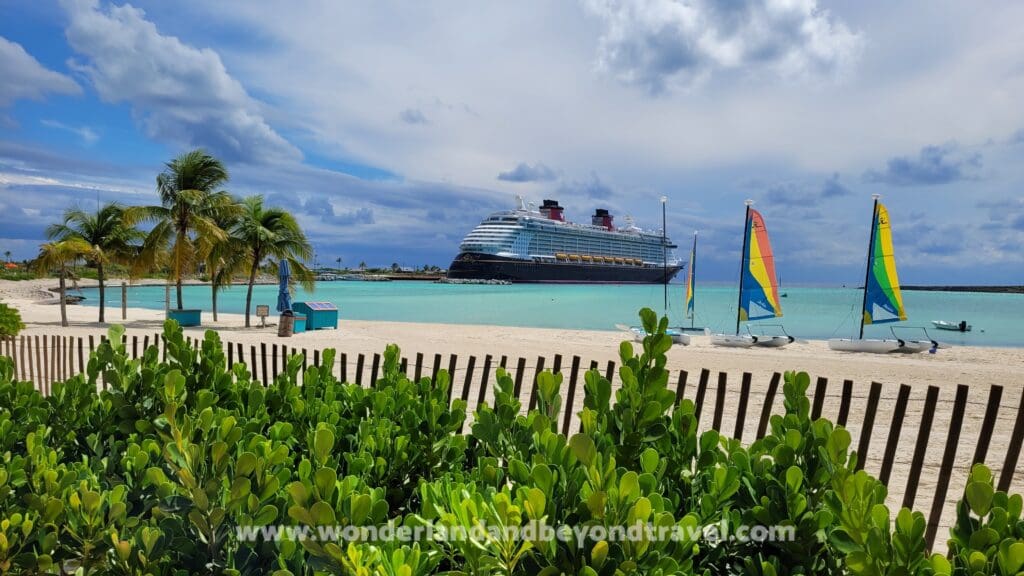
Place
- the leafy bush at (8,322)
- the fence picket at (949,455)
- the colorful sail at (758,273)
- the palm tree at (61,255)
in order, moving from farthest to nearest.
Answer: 1. the colorful sail at (758,273)
2. the palm tree at (61,255)
3. the leafy bush at (8,322)
4. the fence picket at (949,455)

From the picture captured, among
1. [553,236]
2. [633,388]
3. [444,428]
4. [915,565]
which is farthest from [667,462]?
[553,236]

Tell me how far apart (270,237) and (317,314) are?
392 centimetres

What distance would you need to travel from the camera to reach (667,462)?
1.83m

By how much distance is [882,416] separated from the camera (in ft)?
26.3

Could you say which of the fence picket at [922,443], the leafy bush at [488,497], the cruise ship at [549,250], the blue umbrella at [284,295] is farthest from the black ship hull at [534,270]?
the leafy bush at [488,497]

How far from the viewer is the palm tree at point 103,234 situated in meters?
22.4

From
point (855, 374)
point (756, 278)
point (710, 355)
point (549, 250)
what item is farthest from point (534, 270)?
point (855, 374)

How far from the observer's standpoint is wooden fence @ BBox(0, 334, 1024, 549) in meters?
3.22

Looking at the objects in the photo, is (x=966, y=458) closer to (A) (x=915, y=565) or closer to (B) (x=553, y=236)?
(A) (x=915, y=565)

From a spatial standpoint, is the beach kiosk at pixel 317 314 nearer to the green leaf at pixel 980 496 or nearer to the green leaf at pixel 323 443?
the green leaf at pixel 323 443

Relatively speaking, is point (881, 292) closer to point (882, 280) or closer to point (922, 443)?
point (882, 280)

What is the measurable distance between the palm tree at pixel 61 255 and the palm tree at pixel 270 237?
482cm

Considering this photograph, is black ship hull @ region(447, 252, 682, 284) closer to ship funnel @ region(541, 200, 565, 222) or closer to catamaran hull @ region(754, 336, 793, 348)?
ship funnel @ region(541, 200, 565, 222)

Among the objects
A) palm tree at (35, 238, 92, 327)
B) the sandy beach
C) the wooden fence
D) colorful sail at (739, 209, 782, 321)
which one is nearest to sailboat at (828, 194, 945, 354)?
the sandy beach
